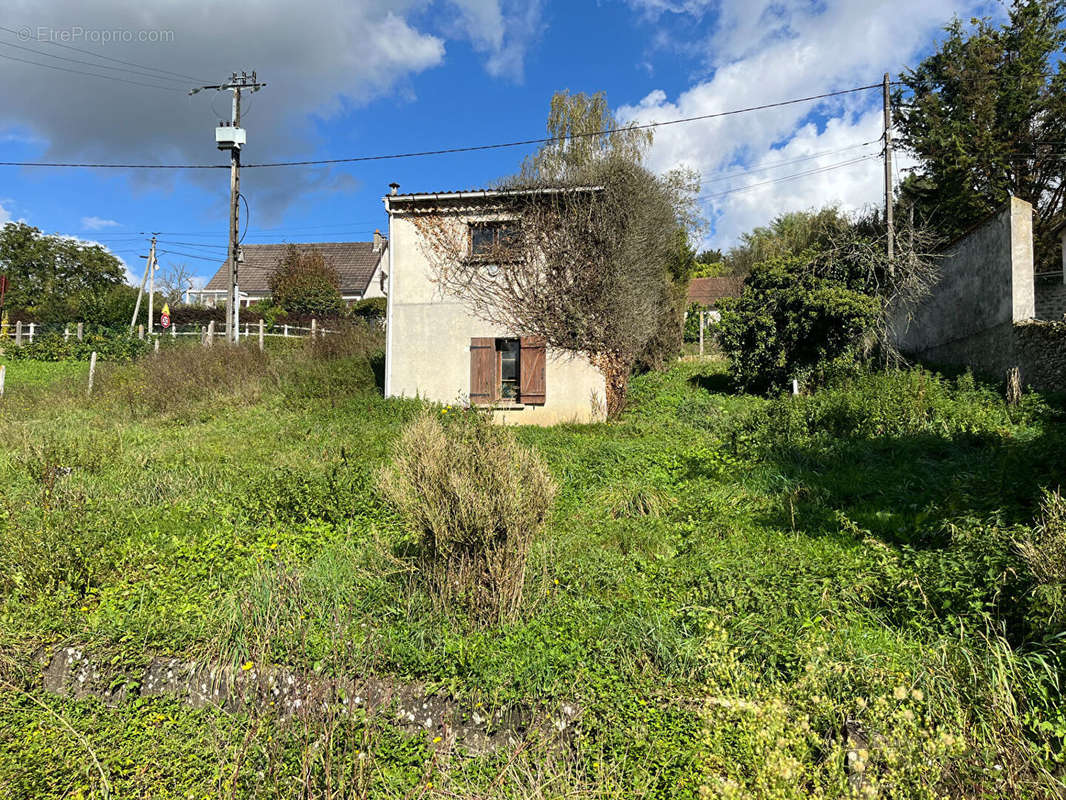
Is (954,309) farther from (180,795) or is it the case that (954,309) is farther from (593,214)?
(180,795)

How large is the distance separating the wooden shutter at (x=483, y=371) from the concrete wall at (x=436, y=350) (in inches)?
5.9

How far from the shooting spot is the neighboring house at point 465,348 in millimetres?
12242

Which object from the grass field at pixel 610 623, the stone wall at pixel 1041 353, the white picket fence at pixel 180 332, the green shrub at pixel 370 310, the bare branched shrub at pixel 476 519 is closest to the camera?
the grass field at pixel 610 623

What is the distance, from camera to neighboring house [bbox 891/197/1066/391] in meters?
9.85

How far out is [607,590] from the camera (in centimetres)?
442

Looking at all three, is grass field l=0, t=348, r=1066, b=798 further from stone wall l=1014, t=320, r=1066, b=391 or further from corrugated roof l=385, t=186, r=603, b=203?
corrugated roof l=385, t=186, r=603, b=203

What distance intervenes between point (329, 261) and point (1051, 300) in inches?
1487

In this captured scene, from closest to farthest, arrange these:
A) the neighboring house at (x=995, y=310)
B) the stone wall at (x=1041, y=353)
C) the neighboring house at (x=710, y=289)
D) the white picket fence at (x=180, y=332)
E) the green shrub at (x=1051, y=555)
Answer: the green shrub at (x=1051, y=555) → the stone wall at (x=1041, y=353) → the neighboring house at (x=995, y=310) → the white picket fence at (x=180, y=332) → the neighboring house at (x=710, y=289)

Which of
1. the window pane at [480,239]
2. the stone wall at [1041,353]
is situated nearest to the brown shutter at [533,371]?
the window pane at [480,239]

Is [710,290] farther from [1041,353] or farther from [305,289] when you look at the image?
[1041,353]

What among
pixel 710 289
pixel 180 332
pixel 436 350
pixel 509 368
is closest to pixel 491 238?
pixel 436 350

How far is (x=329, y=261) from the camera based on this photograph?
134 feet

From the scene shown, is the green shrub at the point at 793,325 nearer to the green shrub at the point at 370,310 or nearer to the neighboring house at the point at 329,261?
the green shrub at the point at 370,310

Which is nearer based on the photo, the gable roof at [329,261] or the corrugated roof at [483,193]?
the corrugated roof at [483,193]
